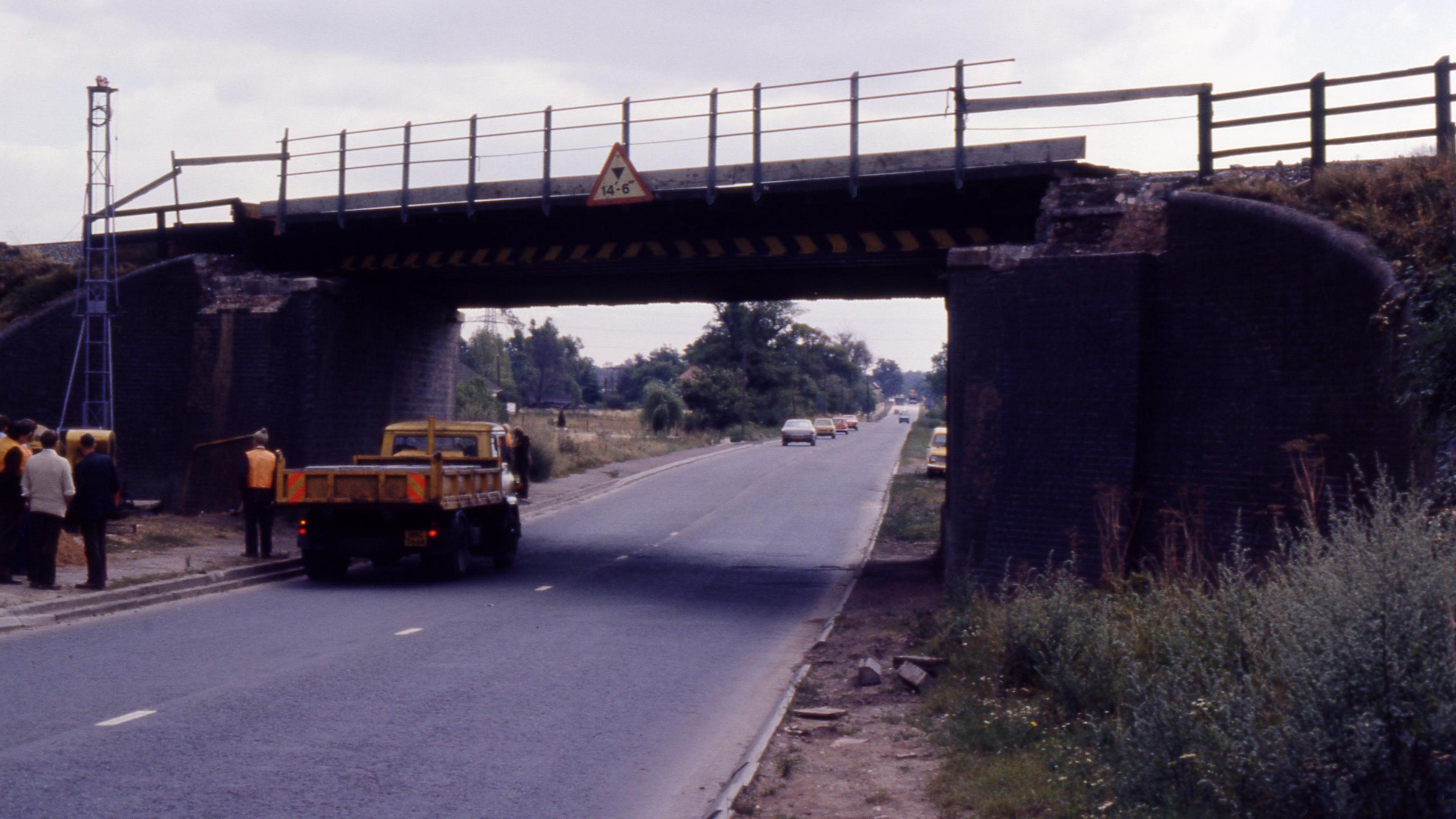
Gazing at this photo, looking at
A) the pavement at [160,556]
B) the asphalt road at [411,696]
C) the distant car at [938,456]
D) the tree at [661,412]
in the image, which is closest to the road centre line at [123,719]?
the asphalt road at [411,696]

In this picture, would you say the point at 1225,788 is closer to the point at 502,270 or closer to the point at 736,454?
the point at 502,270

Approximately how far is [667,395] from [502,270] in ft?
181

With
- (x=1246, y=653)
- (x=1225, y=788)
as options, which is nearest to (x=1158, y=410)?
(x=1246, y=653)

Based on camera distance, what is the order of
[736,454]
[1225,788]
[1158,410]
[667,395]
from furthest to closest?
[667,395]
[736,454]
[1158,410]
[1225,788]

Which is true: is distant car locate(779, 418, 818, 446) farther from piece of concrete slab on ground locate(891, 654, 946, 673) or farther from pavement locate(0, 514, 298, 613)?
piece of concrete slab on ground locate(891, 654, 946, 673)

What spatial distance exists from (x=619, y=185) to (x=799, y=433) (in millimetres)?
47789

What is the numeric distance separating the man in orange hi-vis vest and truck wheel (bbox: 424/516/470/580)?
245 centimetres

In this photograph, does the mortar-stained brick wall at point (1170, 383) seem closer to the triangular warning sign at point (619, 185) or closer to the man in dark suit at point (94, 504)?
the triangular warning sign at point (619, 185)

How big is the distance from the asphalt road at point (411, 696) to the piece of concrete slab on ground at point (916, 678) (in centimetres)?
101

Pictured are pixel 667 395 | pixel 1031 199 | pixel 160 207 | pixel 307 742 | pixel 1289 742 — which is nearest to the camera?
pixel 1289 742

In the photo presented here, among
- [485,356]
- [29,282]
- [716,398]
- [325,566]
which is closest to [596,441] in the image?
[29,282]

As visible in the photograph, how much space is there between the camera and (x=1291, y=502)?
10.3 metres

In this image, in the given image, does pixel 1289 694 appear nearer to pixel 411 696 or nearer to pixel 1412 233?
pixel 411 696

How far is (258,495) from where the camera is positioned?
15.7m
